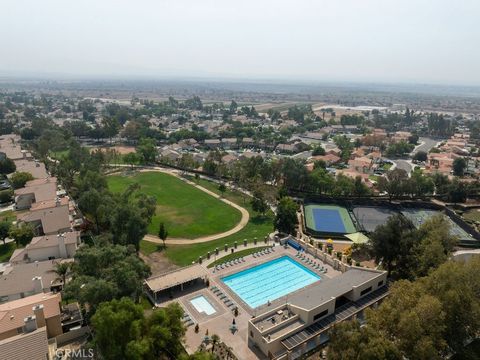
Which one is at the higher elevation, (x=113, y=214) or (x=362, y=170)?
(x=113, y=214)

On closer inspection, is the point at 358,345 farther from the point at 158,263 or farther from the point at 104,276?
the point at 158,263

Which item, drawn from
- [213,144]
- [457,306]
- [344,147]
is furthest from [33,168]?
[344,147]

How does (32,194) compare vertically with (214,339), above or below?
below

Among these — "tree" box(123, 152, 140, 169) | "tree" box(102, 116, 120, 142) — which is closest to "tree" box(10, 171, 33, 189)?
"tree" box(123, 152, 140, 169)

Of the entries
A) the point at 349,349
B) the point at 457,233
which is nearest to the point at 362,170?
the point at 457,233

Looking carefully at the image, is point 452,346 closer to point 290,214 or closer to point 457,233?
point 290,214
